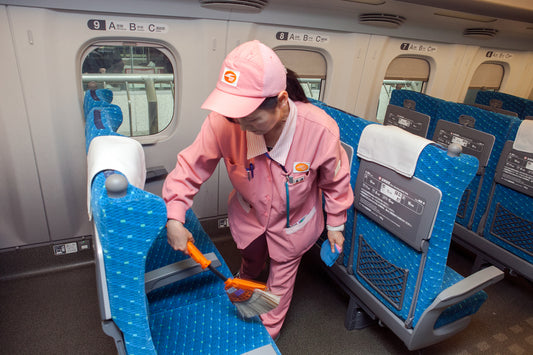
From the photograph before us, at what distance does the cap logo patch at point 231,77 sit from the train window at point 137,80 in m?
1.50

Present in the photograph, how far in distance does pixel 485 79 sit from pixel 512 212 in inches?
128

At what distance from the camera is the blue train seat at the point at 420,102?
135 inches

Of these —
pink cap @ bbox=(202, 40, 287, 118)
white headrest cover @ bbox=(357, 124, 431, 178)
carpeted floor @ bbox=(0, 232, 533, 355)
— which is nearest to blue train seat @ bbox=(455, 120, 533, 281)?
carpeted floor @ bbox=(0, 232, 533, 355)

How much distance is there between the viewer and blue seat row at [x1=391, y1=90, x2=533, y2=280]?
2.60 metres

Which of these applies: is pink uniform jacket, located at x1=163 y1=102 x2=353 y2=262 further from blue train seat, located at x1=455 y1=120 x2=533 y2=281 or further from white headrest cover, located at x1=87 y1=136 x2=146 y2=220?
blue train seat, located at x1=455 y1=120 x2=533 y2=281

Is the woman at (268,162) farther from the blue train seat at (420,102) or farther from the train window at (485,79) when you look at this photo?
the train window at (485,79)

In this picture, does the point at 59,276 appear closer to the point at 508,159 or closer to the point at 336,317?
the point at 336,317

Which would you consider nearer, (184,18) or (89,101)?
(89,101)

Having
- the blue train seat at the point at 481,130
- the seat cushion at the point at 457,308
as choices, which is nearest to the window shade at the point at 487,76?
the blue train seat at the point at 481,130

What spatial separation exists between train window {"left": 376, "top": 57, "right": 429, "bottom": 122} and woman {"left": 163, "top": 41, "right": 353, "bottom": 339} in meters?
2.59

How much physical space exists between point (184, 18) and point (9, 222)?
198 cm

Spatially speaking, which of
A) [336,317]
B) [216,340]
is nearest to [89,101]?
[216,340]

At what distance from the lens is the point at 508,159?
2613 mm

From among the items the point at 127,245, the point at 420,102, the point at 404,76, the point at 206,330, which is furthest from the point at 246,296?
the point at 404,76
